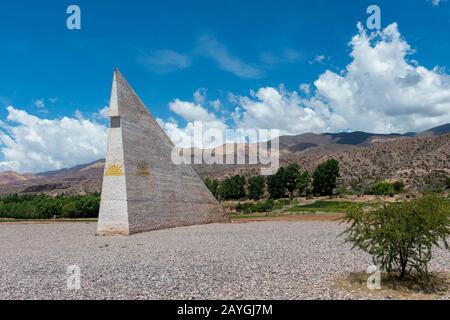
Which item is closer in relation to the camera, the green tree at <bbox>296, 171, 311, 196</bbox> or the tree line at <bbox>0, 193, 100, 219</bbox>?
the tree line at <bbox>0, 193, 100, 219</bbox>

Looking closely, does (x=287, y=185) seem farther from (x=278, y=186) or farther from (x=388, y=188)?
(x=388, y=188)

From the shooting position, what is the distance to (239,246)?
59.1 feet

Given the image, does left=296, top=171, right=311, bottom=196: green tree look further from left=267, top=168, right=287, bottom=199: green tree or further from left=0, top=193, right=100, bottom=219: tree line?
left=0, top=193, right=100, bottom=219: tree line

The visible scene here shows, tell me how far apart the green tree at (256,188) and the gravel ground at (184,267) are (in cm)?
5539

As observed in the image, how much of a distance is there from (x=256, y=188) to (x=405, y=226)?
67.1 m

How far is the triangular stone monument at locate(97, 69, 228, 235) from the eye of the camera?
74.5 ft

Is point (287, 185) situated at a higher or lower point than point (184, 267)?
higher

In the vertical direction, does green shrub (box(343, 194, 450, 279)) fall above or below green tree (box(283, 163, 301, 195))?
below

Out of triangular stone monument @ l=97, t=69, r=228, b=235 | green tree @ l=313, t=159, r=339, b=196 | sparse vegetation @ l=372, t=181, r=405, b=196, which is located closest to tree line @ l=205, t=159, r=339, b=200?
green tree @ l=313, t=159, r=339, b=196

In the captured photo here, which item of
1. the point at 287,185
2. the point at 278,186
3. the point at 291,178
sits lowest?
the point at 278,186

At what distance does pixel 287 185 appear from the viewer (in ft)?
245

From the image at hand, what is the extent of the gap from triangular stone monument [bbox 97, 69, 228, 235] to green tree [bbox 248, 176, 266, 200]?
157ft

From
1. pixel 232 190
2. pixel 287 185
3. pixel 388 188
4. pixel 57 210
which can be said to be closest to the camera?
pixel 57 210

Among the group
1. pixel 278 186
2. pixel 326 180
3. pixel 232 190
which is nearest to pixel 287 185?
pixel 278 186
